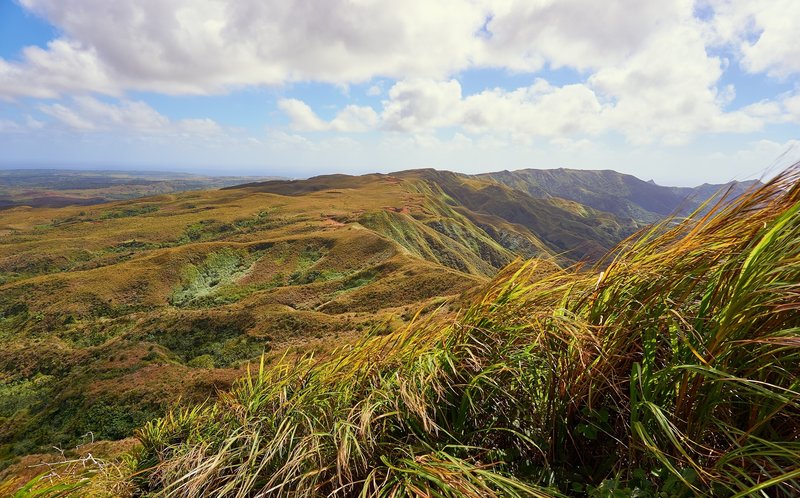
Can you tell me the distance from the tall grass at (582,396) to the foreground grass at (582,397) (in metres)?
0.01

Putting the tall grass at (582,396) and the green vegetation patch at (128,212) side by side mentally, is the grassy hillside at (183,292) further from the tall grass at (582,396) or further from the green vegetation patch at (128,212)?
the tall grass at (582,396)

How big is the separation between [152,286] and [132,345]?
19100mm

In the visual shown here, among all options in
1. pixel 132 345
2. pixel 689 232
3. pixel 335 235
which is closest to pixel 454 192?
pixel 335 235

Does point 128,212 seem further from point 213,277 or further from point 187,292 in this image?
point 187,292

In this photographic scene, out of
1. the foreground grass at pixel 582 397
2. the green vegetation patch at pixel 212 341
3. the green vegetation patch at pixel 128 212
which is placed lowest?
Result: the green vegetation patch at pixel 212 341

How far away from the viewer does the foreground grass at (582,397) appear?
1.73 meters

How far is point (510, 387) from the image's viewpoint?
2.78 metres

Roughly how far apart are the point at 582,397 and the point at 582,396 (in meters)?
0.01

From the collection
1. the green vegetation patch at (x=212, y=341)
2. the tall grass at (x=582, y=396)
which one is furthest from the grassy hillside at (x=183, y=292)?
the tall grass at (x=582, y=396)

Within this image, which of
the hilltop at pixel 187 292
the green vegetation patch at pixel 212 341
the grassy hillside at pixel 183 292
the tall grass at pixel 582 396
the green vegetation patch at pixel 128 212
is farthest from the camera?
the green vegetation patch at pixel 128 212

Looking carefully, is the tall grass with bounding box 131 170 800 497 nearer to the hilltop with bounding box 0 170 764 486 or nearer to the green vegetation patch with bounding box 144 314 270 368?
the hilltop with bounding box 0 170 764 486

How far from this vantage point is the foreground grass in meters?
1.73

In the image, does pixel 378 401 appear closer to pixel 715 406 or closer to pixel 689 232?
pixel 715 406

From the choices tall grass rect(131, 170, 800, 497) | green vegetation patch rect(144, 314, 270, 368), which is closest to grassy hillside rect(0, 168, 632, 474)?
green vegetation patch rect(144, 314, 270, 368)
